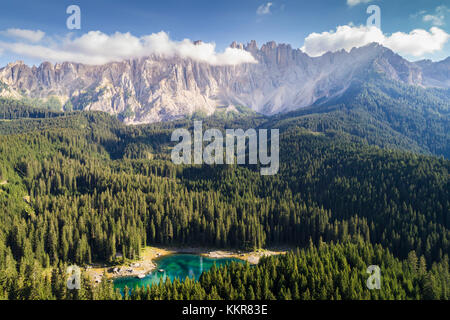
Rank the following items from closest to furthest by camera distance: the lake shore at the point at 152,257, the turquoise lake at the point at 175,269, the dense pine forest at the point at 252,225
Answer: the dense pine forest at the point at 252,225
the turquoise lake at the point at 175,269
the lake shore at the point at 152,257

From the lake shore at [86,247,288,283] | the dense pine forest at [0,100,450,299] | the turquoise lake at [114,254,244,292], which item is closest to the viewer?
the dense pine forest at [0,100,450,299]

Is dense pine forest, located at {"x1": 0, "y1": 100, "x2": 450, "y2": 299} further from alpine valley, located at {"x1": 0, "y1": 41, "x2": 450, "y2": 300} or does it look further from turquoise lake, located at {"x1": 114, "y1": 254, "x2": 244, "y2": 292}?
turquoise lake, located at {"x1": 114, "y1": 254, "x2": 244, "y2": 292}

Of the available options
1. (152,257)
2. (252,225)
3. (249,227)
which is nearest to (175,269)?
(152,257)

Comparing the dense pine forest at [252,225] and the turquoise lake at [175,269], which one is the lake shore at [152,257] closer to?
the turquoise lake at [175,269]

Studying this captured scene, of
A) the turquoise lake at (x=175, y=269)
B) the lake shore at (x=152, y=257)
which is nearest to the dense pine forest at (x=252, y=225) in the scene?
the lake shore at (x=152, y=257)

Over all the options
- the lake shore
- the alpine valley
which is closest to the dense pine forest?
the alpine valley

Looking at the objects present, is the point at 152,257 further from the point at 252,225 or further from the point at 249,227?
the point at 252,225

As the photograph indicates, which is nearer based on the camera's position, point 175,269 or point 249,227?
point 175,269
